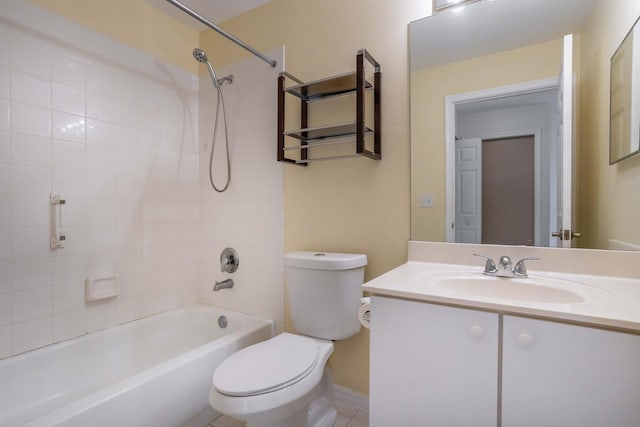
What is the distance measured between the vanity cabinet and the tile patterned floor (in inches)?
25.7

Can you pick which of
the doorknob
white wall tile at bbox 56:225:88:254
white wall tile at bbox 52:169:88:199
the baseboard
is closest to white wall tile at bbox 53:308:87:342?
white wall tile at bbox 56:225:88:254

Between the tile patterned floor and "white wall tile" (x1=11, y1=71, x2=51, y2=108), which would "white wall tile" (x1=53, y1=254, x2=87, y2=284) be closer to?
"white wall tile" (x1=11, y1=71, x2=51, y2=108)

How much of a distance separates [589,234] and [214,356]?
1618 millimetres

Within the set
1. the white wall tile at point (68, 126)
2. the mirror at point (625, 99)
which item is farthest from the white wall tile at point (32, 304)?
the mirror at point (625, 99)

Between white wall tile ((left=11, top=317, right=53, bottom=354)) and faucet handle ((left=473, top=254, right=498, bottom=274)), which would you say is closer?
faucet handle ((left=473, top=254, right=498, bottom=274))

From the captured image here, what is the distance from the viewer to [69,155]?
1586 mm

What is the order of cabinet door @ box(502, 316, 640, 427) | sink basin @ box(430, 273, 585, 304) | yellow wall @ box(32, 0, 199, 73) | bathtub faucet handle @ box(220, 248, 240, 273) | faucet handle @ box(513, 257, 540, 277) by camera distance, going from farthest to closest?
bathtub faucet handle @ box(220, 248, 240, 273) → yellow wall @ box(32, 0, 199, 73) → faucet handle @ box(513, 257, 540, 277) → sink basin @ box(430, 273, 585, 304) → cabinet door @ box(502, 316, 640, 427)

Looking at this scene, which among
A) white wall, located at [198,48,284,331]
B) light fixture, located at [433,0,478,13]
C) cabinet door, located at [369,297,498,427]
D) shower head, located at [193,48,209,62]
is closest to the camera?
cabinet door, located at [369,297,498,427]

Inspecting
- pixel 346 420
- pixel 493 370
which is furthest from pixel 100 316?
pixel 493 370

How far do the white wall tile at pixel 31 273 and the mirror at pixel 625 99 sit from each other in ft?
7.81

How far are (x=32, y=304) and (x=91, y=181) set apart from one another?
2.08 ft

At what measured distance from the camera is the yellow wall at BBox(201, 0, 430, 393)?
1510mm

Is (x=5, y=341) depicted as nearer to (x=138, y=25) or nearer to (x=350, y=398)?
(x=350, y=398)

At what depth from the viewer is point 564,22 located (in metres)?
1.20
